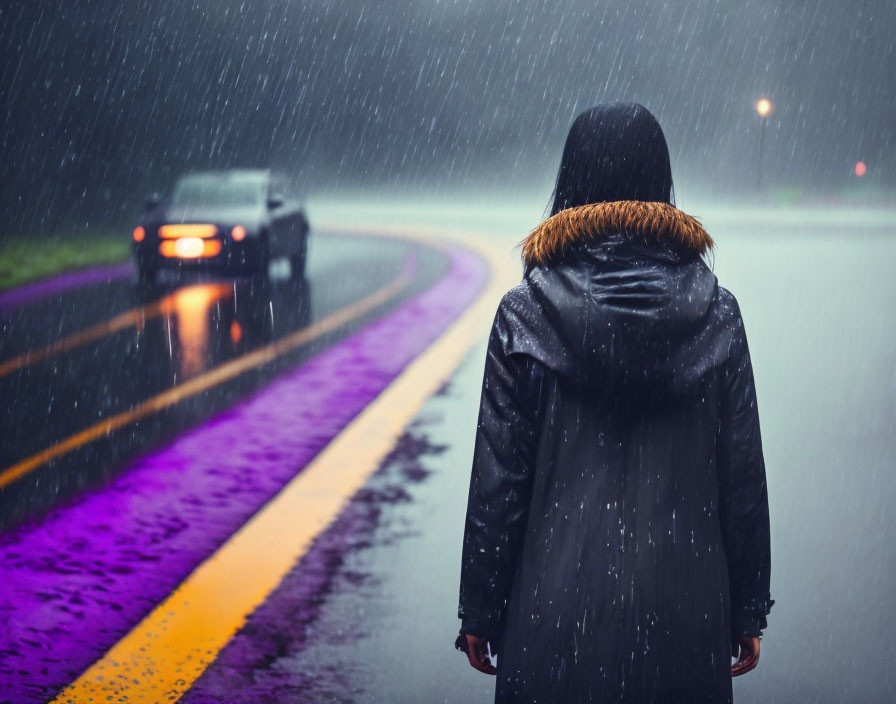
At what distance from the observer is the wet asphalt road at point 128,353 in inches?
259

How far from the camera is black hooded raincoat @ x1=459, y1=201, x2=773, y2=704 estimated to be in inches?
76.8

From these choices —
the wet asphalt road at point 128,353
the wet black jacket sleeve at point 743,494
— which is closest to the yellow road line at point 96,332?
the wet asphalt road at point 128,353

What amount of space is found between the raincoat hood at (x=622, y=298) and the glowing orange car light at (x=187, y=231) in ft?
45.8

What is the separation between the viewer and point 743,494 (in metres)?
2.07

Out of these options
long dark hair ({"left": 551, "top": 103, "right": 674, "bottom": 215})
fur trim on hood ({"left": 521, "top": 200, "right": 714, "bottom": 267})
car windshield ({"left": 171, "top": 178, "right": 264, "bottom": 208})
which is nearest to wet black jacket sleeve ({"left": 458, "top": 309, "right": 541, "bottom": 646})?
fur trim on hood ({"left": 521, "top": 200, "right": 714, "bottom": 267})

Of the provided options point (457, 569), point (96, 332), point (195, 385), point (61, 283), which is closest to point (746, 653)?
point (457, 569)

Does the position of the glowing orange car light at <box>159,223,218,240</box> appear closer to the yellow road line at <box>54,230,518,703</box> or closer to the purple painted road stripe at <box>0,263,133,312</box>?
the purple painted road stripe at <box>0,263,133,312</box>

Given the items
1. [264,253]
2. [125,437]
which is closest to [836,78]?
[264,253]

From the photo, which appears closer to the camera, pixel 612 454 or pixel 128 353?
pixel 612 454

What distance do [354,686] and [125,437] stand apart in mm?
3909

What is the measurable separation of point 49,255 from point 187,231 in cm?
523

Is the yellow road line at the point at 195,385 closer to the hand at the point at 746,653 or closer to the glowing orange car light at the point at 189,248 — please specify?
the glowing orange car light at the point at 189,248

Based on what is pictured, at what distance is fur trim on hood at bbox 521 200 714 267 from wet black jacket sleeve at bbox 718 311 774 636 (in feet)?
0.61

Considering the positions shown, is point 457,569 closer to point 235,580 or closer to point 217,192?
point 235,580
